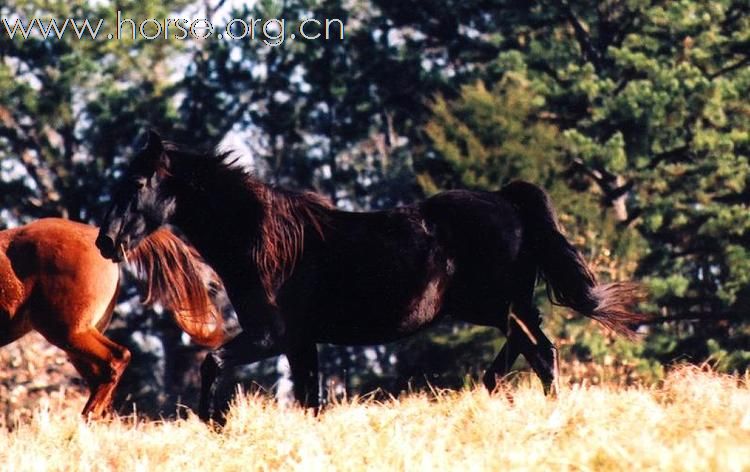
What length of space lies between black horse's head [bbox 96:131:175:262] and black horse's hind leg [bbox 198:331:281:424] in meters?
0.93

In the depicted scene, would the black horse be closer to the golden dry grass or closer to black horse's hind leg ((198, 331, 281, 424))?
black horse's hind leg ((198, 331, 281, 424))

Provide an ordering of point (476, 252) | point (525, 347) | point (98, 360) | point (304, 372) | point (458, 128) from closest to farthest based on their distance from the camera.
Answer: point (304, 372), point (525, 347), point (476, 252), point (98, 360), point (458, 128)

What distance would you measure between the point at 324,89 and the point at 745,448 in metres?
25.5

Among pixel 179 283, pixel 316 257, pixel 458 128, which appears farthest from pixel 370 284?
pixel 458 128

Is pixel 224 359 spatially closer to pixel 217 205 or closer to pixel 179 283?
pixel 217 205

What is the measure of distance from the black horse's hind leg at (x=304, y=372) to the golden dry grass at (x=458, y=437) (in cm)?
19

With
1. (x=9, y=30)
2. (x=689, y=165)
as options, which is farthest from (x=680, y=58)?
(x=9, y=30)

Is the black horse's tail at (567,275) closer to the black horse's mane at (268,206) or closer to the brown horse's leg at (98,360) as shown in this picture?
the black horse's mane at (268,206)

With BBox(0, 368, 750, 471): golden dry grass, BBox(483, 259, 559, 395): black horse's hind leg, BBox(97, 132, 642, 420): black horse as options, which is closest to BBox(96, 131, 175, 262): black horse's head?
BBox(97, 132, 642, 420): black horse

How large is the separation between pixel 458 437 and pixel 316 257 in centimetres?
200

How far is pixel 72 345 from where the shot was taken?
29.1ft

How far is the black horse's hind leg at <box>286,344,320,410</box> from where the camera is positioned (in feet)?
23.4

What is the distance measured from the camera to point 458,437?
5.74 metres

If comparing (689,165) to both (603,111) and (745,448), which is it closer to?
(603,111)
